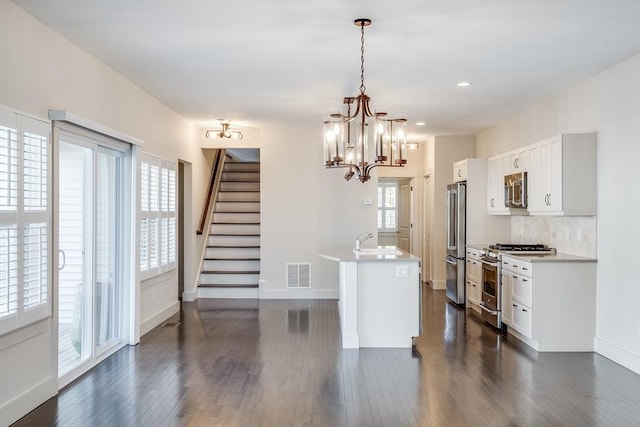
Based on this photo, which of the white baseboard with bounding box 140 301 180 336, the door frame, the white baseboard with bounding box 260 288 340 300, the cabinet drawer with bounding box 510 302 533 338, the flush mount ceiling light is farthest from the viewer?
the white baseboard with bounding box 260 288 340 300

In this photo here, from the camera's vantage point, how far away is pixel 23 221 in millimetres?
3443

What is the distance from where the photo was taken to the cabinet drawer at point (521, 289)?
5.29m

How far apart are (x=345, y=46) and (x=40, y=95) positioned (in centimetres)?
240

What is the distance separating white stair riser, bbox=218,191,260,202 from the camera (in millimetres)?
9805

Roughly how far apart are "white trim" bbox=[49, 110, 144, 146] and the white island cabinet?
2512 mm

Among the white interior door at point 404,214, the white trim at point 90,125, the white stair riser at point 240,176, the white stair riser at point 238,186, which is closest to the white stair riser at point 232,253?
the white stair riser at point 238,186

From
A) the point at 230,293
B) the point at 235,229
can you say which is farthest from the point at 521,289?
the point at 235,229

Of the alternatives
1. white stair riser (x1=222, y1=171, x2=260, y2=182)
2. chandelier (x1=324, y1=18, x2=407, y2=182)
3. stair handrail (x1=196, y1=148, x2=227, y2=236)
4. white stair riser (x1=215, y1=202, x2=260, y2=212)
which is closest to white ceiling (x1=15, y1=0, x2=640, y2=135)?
chandelier (x1=324, y1=18, x2=407, y2=182)

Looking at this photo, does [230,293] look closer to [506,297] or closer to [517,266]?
[506,297]

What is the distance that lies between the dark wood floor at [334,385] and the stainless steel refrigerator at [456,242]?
1651mm

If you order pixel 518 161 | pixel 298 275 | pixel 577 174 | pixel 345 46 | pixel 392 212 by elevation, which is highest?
pixel 345 46

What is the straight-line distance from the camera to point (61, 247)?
4.18 metres

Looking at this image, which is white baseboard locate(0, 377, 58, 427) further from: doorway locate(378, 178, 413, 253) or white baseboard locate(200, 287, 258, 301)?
doorway locate(378, 178, 413, 253)

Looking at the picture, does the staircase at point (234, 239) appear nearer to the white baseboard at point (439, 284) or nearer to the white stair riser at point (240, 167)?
the white stair riser at point (240, 167)
